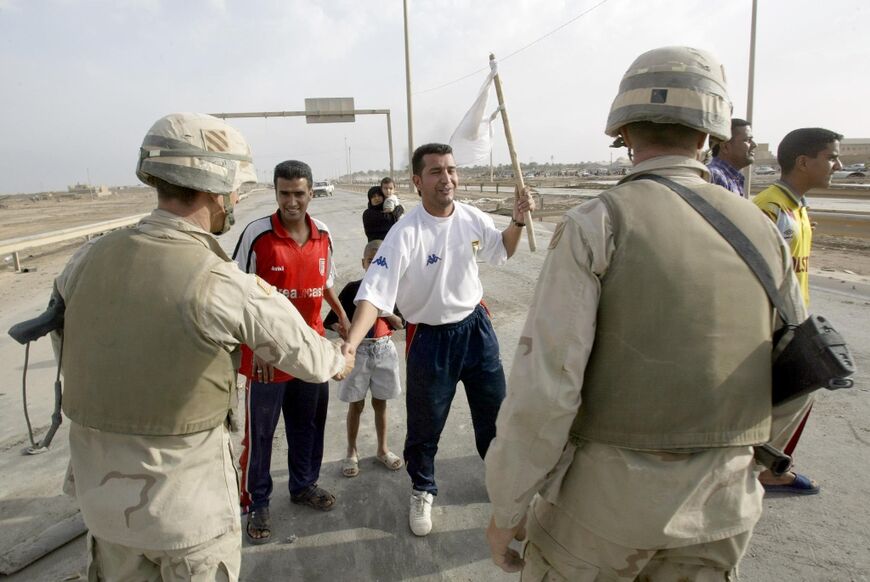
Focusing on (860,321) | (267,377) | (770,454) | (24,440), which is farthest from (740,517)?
(860,321)

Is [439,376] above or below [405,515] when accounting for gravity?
above

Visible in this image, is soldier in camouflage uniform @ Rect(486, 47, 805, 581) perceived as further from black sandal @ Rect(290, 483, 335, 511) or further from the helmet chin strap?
black sandal @ Rect(290, 483, 335, 511)

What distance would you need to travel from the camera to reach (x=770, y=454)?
4.76ft

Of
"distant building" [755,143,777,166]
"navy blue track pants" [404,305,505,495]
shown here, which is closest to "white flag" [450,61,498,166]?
"navy blue track pants" [404,305,505,495]

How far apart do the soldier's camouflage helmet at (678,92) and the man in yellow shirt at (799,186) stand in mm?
2152

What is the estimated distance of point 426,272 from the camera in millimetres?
2943

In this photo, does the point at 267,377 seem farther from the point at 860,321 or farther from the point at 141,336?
the point at 860,321

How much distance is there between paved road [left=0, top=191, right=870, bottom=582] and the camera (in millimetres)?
2617

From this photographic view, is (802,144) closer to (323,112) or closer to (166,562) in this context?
(166,562)

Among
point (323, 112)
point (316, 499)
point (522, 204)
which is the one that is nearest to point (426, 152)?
point (522, 204)

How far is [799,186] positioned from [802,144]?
10.5 inches

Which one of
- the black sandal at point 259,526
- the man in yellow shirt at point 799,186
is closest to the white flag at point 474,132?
the man in yellow shirt at point 799,186

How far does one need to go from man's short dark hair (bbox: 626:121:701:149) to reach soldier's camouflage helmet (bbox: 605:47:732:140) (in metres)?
0.04

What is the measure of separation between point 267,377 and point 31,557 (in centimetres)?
145
